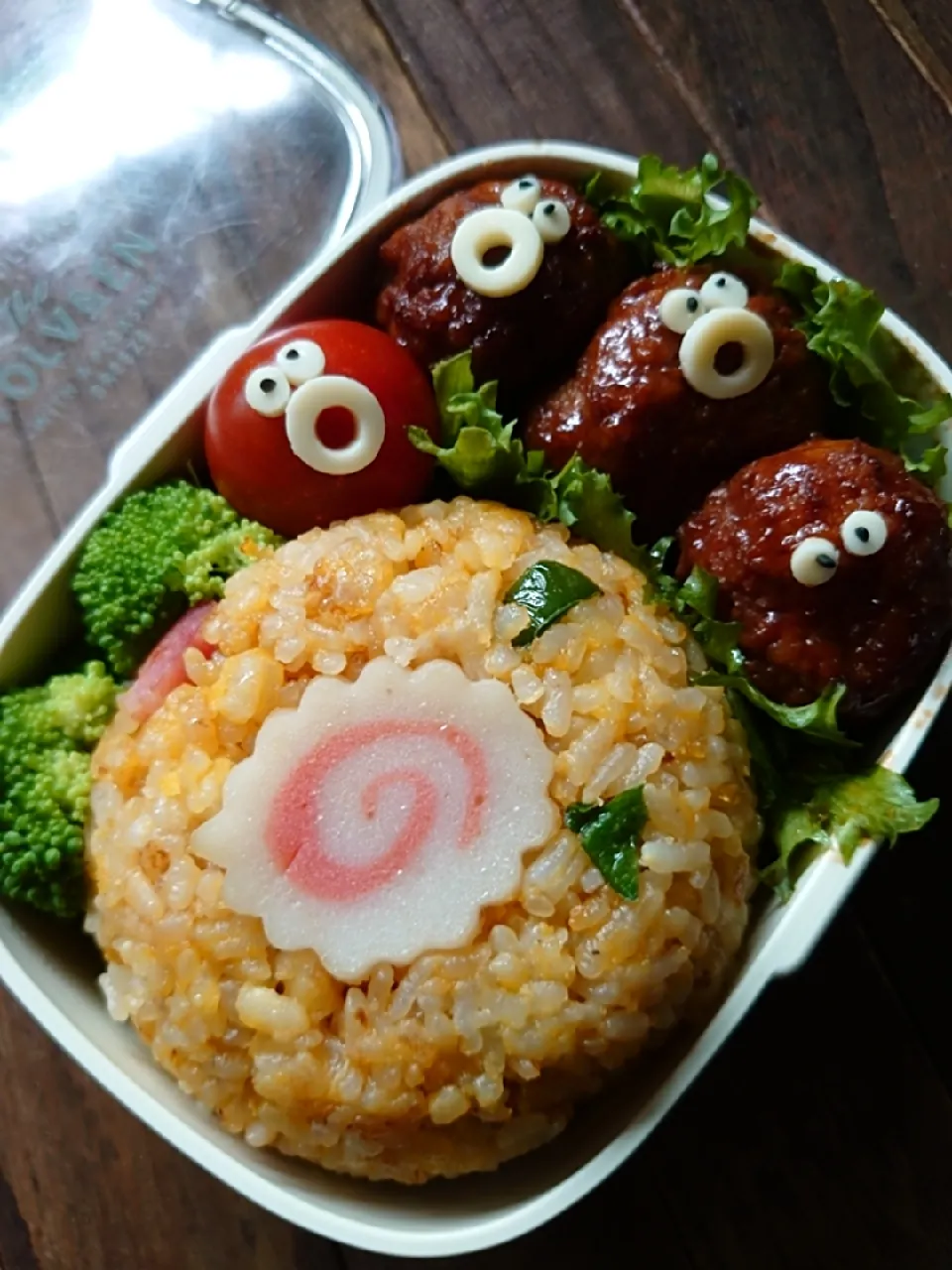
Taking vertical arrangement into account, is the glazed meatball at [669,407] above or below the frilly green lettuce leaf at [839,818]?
above

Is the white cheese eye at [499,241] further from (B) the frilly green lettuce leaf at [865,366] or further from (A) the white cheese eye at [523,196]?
(B) the frilly green lettuce leaf at [865,366]

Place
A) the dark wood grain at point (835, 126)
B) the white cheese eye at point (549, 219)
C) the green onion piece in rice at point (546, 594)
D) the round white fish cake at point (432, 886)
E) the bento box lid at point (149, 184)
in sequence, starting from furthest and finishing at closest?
the bento box lid at point (149, 184), the dark wood grain at point (835, 126), the white cheese eye at point (549, 219), the green onion piece in rice at point (546, 594), the round white fish cake at point (432, 886)

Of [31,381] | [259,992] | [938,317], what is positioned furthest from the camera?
[31,381]

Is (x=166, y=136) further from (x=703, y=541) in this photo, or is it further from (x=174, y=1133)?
(x=174, y=1133)

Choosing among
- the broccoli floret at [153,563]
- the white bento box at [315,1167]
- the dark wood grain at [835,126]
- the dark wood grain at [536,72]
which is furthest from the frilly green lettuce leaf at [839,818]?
the dark wood grain at [536,72]

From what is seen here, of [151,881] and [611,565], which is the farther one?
[611,565]

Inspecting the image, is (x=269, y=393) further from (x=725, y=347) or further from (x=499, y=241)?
(x=725, y=347)

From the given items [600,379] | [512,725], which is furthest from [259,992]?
[600,379]
